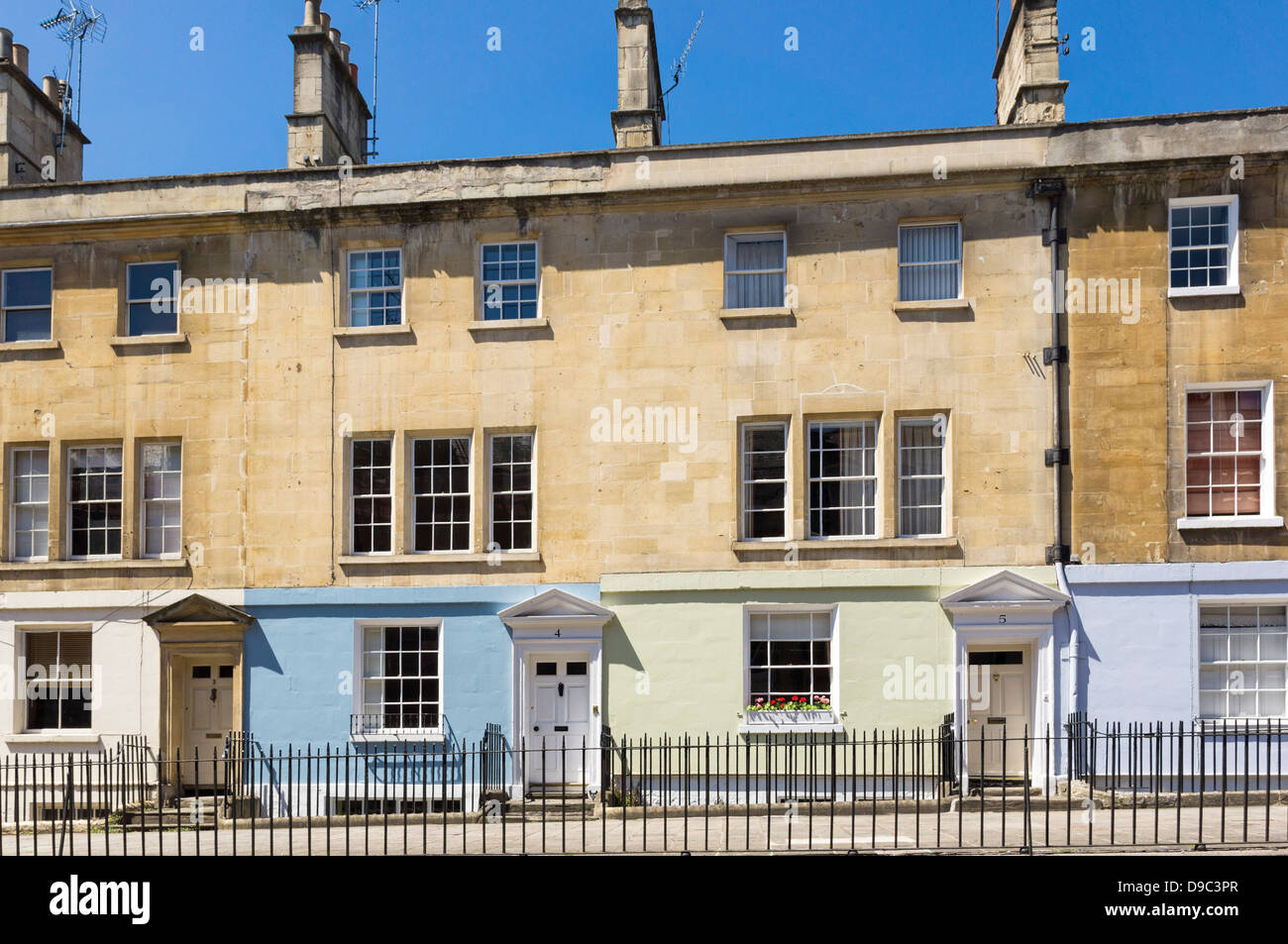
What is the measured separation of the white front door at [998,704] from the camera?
16594 millimetres

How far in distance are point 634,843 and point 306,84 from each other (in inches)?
545

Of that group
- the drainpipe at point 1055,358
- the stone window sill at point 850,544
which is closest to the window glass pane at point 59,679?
the stone window sill at point 850,544

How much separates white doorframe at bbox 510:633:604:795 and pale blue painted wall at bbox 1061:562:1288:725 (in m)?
7.02

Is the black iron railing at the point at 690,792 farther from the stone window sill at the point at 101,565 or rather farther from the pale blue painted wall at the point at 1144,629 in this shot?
the stone window sill at the point at 101,565

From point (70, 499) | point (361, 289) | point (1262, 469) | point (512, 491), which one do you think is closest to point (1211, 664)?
point (1262, 469)

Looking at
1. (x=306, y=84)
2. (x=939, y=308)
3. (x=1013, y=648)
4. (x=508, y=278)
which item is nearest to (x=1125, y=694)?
(x=1013, y=648)

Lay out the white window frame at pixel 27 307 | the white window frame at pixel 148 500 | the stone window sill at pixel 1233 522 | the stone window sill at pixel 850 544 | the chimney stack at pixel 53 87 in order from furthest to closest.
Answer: the chimney stack at pixel 53 87, the white window frame at pixel 27 307, the white window frame at pixel 148 500, the stone window sill at pixel 850 544, the stone window sill at pixel 1233 522

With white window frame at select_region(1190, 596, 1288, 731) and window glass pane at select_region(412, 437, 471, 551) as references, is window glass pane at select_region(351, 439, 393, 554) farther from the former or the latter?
white window frame at select_region(1190, 596, 1288, 731)

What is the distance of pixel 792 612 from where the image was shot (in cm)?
1692

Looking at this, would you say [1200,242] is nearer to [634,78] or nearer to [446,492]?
[634,78]

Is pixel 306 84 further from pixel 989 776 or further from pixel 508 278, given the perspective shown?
pixel 989 776

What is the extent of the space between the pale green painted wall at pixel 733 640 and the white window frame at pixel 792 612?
0.06 m

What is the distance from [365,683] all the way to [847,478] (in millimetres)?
8411

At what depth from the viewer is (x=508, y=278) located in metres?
18.0
